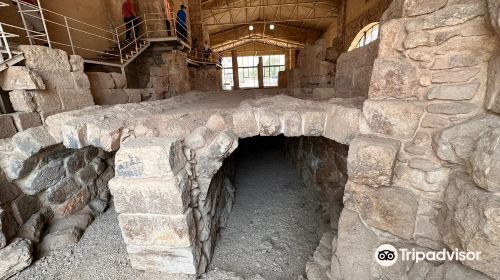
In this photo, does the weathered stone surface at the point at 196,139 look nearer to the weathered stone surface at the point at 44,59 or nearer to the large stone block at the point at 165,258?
the large stone block at the point at 165,258

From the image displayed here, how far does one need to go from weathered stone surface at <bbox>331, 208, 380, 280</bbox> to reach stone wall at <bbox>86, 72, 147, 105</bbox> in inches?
155

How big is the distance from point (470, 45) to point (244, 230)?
3.04 metres

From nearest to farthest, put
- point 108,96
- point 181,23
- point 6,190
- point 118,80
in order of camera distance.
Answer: point 6,190 < point 108,96 < point 118,80 < point 181,23

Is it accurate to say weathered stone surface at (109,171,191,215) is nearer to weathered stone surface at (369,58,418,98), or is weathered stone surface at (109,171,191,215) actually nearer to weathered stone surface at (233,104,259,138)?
weathered stone surface at (233,104,259,138)

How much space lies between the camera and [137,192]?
1940mm

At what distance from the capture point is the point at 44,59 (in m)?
2.78

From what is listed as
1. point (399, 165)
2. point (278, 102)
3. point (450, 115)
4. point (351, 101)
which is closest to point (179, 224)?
point (278, 102)

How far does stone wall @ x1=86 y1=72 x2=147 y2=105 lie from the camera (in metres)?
3.76

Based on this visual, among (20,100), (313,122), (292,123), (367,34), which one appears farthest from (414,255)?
(367,34)

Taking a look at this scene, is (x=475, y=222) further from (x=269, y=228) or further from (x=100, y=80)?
(x=100, y=80)

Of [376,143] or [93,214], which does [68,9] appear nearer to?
[93,214]

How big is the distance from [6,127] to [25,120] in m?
0.18

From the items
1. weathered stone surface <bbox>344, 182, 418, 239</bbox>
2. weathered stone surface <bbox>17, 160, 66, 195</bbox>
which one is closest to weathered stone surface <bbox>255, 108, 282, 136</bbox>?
weathered stone surface <bbox>344, 182, 418, 239</bbox>

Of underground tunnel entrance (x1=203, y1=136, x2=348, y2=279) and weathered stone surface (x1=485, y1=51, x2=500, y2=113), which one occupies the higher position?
weathered stone surface (x1=485, y1=51, x2=500, y2=113)
